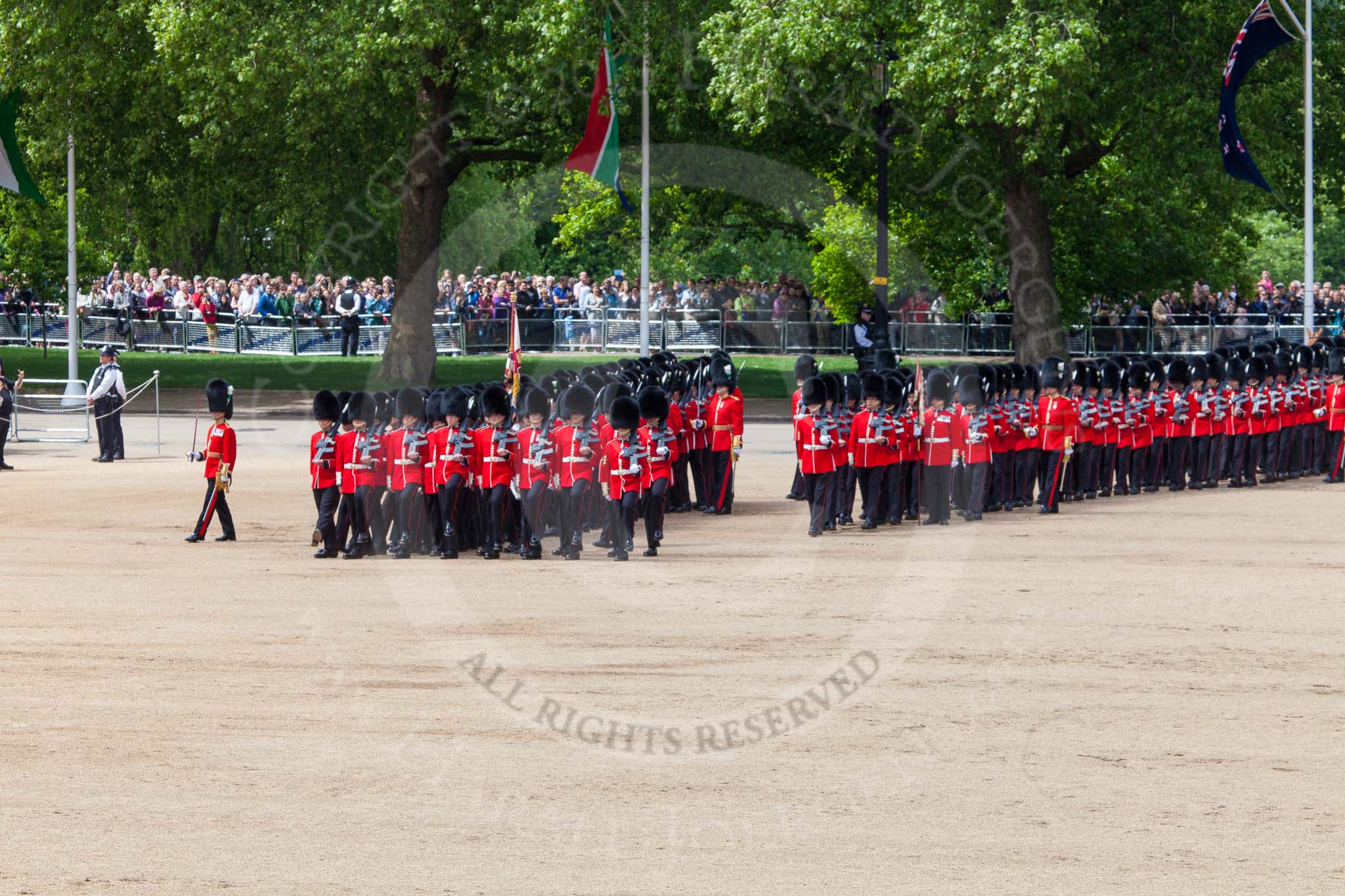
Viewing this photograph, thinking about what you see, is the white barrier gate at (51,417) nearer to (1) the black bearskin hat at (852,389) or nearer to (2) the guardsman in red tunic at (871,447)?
(1) the black bearskin hat at (852,389)

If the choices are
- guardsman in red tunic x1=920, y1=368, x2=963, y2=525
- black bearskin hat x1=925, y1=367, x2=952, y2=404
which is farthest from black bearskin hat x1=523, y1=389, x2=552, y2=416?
black bearskin hat x1=925, y1=367, x2=952, y2=404

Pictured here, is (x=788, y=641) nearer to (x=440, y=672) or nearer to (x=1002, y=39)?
(x=440, y=672)

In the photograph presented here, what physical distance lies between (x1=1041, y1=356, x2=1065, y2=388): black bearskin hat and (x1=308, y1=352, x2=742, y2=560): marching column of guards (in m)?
4.70

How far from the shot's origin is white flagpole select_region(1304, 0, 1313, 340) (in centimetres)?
2770

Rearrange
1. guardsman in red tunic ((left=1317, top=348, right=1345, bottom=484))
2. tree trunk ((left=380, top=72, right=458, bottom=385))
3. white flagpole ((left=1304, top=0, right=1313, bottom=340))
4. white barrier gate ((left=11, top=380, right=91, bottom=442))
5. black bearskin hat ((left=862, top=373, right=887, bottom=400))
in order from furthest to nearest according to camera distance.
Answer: tree trunk ((left=380, top=72, right=458, bottom=385)) < white flagpole ((left=1304, top=0, right=1313, bottom=340)) < white barrier gate ((left=11, top=380, right=91, bottom=442)) < guardsman in red tunic ((left=1317, top=348, right=1345, bottom=484)) < black bearskin hat ((left=862, top=373, right=887, bottom=400))

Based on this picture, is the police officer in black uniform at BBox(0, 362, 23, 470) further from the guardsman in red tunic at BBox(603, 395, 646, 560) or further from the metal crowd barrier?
the metal crowd barrier

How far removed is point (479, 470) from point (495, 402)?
521 millimetres

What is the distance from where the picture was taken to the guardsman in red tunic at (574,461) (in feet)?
48.8

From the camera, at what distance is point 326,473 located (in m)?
15.1

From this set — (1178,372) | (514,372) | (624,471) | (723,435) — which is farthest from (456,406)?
(1178,372)

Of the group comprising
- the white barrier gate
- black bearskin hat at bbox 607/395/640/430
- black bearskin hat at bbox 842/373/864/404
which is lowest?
the white barrier gate

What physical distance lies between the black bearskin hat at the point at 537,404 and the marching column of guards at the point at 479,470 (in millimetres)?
10

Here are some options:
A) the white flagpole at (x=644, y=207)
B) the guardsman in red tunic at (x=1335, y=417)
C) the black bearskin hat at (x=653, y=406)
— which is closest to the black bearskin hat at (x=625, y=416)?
the black bearskin hat at (x=653, y=406)

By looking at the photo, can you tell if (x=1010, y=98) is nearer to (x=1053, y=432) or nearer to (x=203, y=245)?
(x=1053, y=432)
